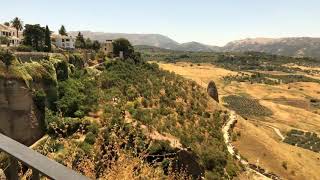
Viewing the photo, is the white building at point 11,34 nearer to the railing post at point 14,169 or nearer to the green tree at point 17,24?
the green tree at point 17,24

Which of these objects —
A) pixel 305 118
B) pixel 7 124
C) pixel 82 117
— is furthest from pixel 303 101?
pixel 7 124

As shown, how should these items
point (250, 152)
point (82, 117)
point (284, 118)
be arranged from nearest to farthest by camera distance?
1. point (82, 117)
2. point (250, 152)
3. point (284, 118)

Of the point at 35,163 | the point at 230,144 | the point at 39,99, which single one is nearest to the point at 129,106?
the point at 39,99

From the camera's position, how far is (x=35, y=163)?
327 centimetres

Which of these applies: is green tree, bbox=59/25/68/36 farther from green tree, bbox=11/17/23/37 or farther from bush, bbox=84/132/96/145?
bush, bbox=84/132/96/145

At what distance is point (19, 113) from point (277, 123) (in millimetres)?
→ 72783

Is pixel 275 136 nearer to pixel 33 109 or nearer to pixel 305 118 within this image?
pixel 305 118

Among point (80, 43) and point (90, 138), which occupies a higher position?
point (80, 43)

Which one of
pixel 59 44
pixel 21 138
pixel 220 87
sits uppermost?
pixel 59 44

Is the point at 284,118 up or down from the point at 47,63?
down

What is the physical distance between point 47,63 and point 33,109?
7.98 m

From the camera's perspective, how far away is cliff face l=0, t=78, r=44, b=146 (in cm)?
3603

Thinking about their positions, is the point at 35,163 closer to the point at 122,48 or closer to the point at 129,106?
the point at 129,106

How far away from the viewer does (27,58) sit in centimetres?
4506
